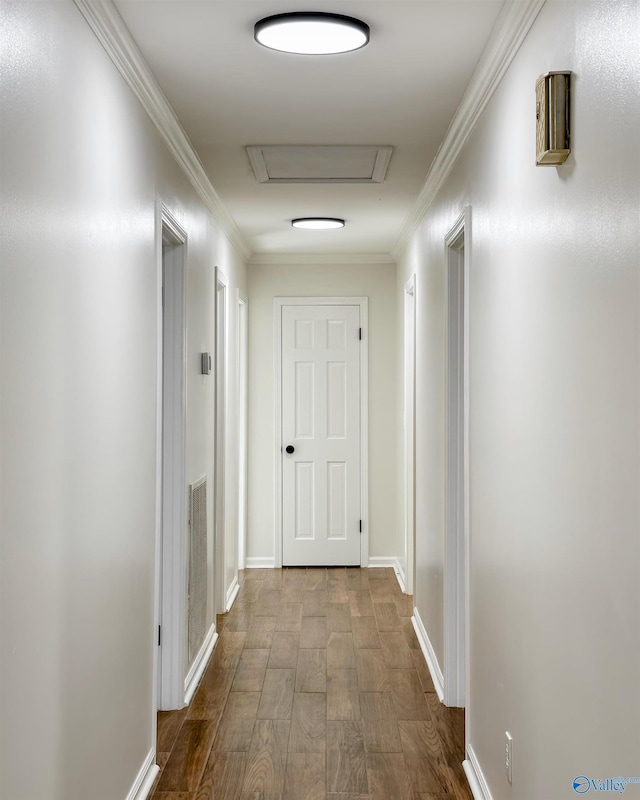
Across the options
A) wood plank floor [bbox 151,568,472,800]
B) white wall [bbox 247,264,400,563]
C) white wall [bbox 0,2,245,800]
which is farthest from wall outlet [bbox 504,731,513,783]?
white wall [bbox 247,264,400,563]

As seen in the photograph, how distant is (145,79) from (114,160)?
0.42 metres

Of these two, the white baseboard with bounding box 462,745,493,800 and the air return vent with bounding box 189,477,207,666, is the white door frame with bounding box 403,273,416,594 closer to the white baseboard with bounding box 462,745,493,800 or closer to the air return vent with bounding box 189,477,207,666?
the air return vent with bounding box 189,477,207,666

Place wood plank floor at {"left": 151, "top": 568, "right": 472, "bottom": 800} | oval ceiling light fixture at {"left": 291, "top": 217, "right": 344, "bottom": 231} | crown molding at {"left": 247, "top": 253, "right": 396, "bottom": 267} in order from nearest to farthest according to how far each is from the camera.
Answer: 1. wood plank floor at {"left": 151, "top": 568, "right": 472, "bottom": 800}
2. oval ceiling light fixture at {"left": 291, "top": 217, "right": 344, "bottom": 231}
3. crown molding at {"left": 247, "top": 253, "right": 396, "bottom": 267}

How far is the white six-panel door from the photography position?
6.38m

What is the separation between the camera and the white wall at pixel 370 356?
6371 mm

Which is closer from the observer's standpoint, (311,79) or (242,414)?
(311,79)

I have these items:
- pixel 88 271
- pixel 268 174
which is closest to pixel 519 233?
pixel 88 271

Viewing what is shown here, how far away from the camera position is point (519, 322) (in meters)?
2.09

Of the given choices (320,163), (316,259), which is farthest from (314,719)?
(316,259)

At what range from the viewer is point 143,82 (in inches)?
98.6

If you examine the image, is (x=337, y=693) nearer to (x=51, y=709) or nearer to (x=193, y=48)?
(x=51, y=709)

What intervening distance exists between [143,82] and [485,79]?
3.56 feet

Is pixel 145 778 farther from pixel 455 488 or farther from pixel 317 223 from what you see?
pixel 317 223

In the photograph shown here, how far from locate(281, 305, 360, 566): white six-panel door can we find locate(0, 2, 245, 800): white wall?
11.7 feet
